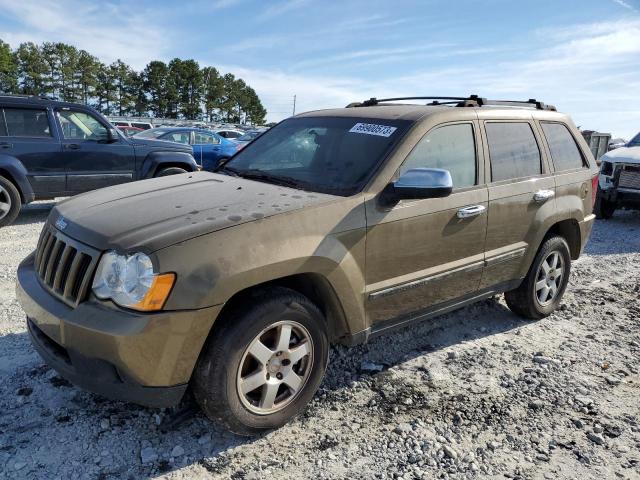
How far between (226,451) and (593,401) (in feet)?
7.58

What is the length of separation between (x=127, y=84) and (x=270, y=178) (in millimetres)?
81931

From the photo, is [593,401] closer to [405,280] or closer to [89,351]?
[405,280]

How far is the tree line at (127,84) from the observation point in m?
68.3

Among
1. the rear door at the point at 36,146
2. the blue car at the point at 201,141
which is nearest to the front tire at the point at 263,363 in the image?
the rear door at the point at 36,146

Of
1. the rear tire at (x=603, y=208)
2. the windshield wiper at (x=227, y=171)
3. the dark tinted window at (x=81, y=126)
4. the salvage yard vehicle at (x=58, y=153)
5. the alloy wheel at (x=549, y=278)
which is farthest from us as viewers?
the rear tire at (x=603, y=208)

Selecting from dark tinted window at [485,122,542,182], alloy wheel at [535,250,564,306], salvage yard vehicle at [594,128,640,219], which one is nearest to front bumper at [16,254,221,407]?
dark tinted window at [485,122,542,182]

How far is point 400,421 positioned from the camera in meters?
3.00

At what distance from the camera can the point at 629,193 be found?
9312 mm

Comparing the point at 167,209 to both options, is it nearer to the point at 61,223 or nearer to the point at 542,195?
the point at 61,223

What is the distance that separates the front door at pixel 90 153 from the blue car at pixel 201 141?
5425mm

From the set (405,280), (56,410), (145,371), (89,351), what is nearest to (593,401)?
(405,280)

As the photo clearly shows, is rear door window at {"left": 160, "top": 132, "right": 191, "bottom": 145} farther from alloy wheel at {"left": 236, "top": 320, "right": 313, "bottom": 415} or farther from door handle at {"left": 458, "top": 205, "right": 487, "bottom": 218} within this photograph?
alloy wheel at {"left": 236, "top": 320, "right": 313, "bottom": 415}

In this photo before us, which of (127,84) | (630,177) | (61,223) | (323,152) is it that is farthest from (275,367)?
(127,84)

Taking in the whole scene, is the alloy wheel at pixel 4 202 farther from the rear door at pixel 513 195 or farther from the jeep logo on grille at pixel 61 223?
the rear door at pixel 513 195
